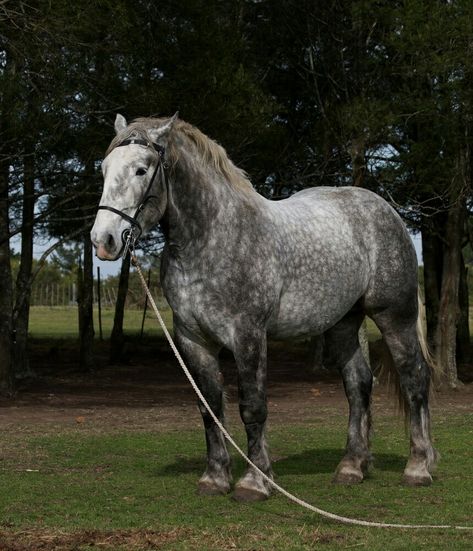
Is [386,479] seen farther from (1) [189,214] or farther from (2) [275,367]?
(2) [275,367]

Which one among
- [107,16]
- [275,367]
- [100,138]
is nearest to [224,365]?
[275,367]

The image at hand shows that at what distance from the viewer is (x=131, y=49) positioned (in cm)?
1495

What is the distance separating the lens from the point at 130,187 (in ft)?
22.2

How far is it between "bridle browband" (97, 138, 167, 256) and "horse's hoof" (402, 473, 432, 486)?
314cm

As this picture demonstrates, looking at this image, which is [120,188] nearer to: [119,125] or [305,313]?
[119,125]

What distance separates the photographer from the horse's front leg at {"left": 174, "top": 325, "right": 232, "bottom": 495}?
24.4 feet

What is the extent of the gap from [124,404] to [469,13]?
856 cm

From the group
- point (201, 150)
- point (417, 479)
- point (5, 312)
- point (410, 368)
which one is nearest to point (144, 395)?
point (5, 312)

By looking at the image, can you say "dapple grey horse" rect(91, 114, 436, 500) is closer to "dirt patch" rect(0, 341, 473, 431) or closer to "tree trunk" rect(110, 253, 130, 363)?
"dirt patch" rect(0, 341, 473, 431)

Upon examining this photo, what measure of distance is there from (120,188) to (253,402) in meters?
1.82

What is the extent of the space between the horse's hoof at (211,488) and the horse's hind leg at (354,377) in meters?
1.30

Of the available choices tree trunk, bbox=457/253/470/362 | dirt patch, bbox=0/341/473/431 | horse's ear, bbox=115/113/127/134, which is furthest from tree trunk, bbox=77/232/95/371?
horse's ear, bbox=115/113/127/134

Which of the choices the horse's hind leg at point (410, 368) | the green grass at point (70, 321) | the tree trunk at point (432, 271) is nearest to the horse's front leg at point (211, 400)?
the horse's hind leg at point (410, 368)

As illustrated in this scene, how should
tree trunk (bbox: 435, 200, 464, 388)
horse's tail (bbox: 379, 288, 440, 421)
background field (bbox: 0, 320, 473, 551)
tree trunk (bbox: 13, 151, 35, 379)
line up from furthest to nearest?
1. tree trunk (bbox: 435, 200, 464, 388)
2. tree trunk (bbox: 13, 151, 35, 379)
3. horse's tail (bbox: 379, 288, 440, 421)
4. background field (bbox: 0, 320, 473, 551)
